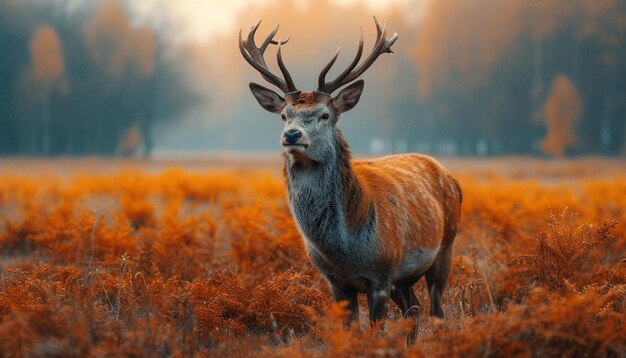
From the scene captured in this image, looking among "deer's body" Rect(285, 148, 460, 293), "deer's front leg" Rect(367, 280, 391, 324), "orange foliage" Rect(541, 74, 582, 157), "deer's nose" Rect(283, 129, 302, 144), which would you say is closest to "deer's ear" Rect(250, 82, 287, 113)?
"deer's body" Rect(285, 148, 460, 293)

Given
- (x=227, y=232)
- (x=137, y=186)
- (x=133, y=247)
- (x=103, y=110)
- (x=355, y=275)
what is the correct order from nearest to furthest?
(x=355, y=275)
(x=133, y=247)
(x=227, y=232)
(x=137, y=186)
(x=103, y=110)

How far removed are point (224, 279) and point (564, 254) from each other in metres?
2.68

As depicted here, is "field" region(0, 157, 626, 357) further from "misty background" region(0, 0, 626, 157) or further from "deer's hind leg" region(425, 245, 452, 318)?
"misty background" region(0, 0, 626, 157)

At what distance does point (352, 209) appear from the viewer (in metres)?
4.27

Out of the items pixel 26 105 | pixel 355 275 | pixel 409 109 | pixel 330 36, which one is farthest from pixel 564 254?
pixel 330 36

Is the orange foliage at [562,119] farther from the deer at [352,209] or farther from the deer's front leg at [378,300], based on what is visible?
the deer's front leg at [378,300]

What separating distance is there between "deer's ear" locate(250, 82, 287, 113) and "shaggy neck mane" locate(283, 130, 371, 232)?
2.31 ft

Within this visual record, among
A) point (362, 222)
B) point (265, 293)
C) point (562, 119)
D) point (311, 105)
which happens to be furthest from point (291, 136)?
point (562, 119)

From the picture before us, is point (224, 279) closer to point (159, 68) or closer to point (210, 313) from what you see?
point (210, 313)

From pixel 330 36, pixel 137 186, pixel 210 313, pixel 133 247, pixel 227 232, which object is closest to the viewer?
pixel 210 313

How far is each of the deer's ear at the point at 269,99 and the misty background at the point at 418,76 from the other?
26440 mm

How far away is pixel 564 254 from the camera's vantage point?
500 cm

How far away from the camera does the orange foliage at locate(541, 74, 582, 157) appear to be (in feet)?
95.5

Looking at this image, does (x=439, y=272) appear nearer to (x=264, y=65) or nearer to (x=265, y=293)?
(x=265, y=293)
